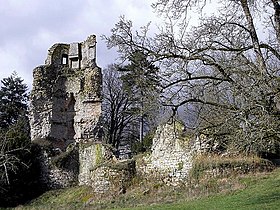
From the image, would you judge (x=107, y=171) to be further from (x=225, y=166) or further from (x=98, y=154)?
(x=225, y=166)

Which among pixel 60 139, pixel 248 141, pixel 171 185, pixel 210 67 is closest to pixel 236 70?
pixel 210 67

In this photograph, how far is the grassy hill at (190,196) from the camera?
50.2 ft

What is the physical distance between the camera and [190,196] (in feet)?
65.1

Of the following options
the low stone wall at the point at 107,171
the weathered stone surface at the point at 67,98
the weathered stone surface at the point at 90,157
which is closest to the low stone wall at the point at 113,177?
the low stone wall at the point at 107,171

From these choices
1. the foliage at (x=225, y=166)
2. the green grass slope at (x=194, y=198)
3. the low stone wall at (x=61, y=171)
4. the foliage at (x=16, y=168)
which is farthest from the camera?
the low stone wall at (x=61, y=171)

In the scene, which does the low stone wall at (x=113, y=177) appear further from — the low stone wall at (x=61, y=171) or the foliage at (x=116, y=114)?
the foliage at (x=116, y=114)

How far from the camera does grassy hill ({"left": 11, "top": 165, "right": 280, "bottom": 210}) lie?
50.2 ft

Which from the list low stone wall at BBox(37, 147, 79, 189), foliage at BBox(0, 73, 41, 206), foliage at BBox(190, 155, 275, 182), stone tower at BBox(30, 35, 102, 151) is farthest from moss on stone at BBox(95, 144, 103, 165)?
foliage at BBox(190, 155, 275, 182)

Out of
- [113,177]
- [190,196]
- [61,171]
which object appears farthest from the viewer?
[61,171]

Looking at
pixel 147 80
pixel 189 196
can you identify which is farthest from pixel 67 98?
pixel 147 80

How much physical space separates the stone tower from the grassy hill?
7436 millimetres

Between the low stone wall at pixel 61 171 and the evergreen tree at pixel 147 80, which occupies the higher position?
the evergreen tree at pixel 147 80

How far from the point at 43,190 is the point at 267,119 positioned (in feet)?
73.3

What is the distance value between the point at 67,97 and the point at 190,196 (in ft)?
62.8
